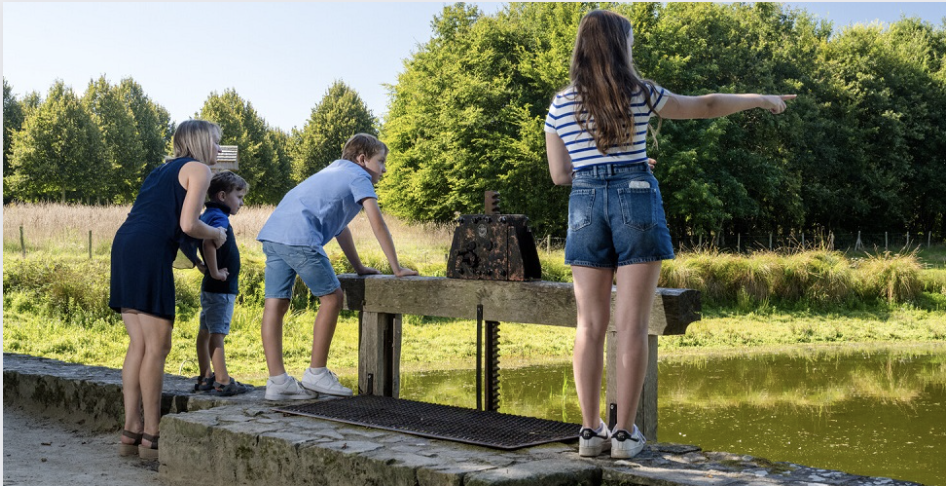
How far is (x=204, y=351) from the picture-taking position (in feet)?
16.9

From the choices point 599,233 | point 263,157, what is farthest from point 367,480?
point 263,157

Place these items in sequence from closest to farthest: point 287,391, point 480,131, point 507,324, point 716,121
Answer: point 287,391, point 507,324, point 480,131, point 716,121

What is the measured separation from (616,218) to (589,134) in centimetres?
32

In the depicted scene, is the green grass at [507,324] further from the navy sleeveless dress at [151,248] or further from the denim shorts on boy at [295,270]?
the navy sleeveless dress at [151,248]

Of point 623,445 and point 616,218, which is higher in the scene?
point 616,218

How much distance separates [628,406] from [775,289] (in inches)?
595

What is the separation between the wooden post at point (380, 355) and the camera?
5.33 metres

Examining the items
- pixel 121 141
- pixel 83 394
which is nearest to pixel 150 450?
pixel 83 394

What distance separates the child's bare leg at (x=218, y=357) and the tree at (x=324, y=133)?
39750 mm

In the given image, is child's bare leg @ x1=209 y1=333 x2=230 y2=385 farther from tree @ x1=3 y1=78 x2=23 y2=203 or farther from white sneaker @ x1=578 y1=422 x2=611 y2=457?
tree @ x1=3 y1=78 x2=23 y2=203

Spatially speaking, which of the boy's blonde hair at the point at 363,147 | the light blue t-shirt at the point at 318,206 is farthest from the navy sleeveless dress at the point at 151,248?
the boy's blonde hair at the point at 363,147

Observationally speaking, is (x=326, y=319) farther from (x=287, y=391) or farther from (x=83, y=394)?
(x=83, y=394)

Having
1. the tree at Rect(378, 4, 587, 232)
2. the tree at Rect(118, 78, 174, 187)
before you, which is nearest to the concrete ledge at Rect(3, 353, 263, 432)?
the tree at Rect(378, 4, 587, 232)

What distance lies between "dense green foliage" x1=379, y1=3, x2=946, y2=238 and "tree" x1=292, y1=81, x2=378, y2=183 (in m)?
7.22
